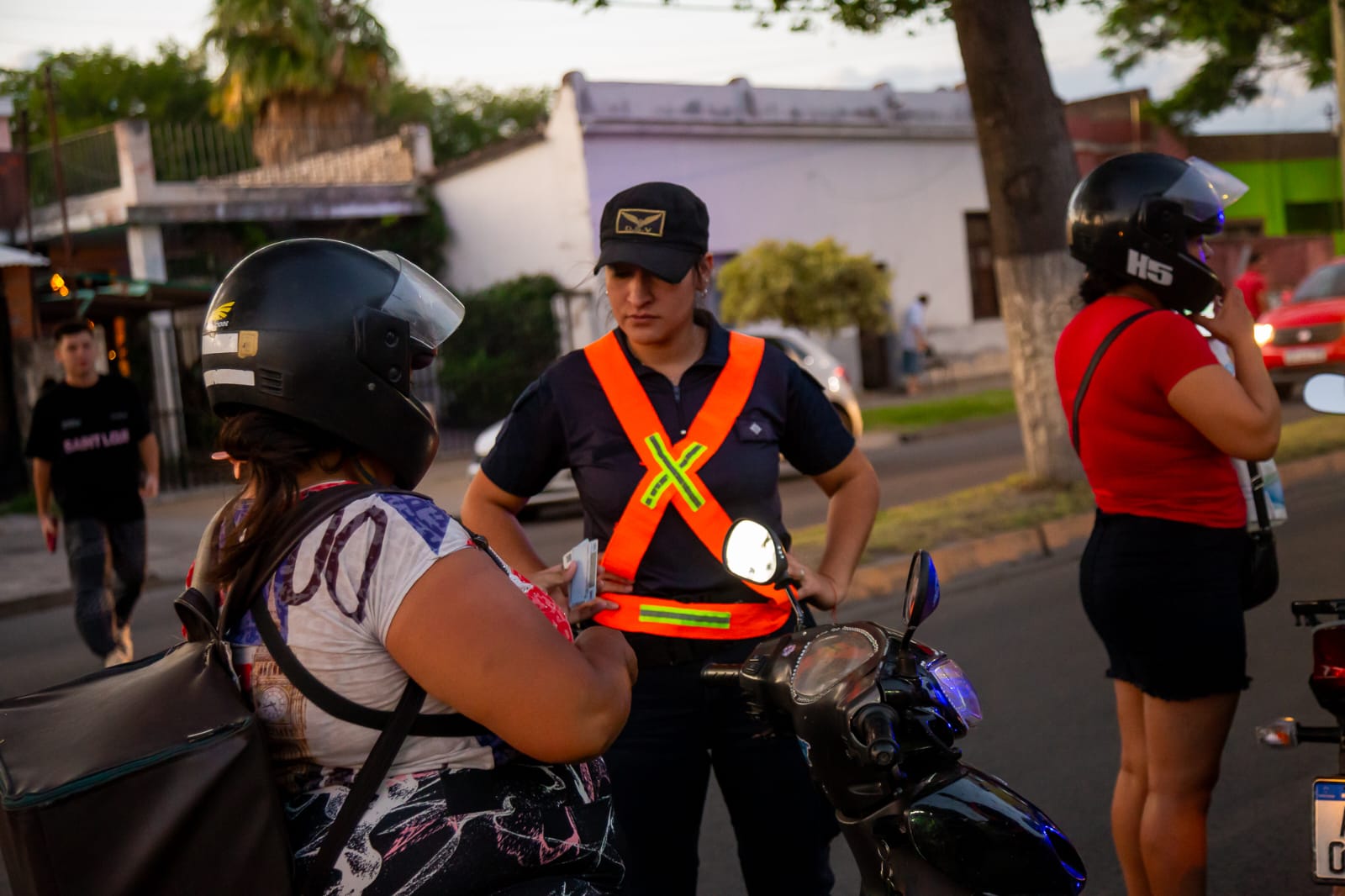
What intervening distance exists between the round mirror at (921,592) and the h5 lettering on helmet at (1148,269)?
54.1 inches

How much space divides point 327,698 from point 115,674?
28cm

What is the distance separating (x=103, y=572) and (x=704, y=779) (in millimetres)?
5292

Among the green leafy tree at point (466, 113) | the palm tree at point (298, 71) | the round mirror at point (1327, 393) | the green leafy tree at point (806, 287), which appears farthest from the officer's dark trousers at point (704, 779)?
the green leafy tree at point (466, 113)

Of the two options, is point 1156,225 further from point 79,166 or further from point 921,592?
point 79,166

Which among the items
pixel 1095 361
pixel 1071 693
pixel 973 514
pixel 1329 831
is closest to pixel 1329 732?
pixel 1329 831

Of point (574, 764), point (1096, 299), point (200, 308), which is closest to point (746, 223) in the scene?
point (200, 308)

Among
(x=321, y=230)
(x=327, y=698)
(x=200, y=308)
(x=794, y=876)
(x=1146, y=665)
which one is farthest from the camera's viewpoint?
(x=321, y=230)

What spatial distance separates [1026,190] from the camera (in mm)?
9609

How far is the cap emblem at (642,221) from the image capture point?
2.85 meters

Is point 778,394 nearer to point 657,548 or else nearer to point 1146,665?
point 657,548

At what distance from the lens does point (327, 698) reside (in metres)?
1.69

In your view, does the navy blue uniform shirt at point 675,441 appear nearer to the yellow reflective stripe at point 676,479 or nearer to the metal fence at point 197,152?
the yellow reflective stripe at point 676,479

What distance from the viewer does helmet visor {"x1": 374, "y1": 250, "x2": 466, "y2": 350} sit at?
6.17 feet

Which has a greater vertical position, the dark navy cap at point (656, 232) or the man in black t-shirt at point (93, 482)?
the dark navy cap at point (656, 232)
